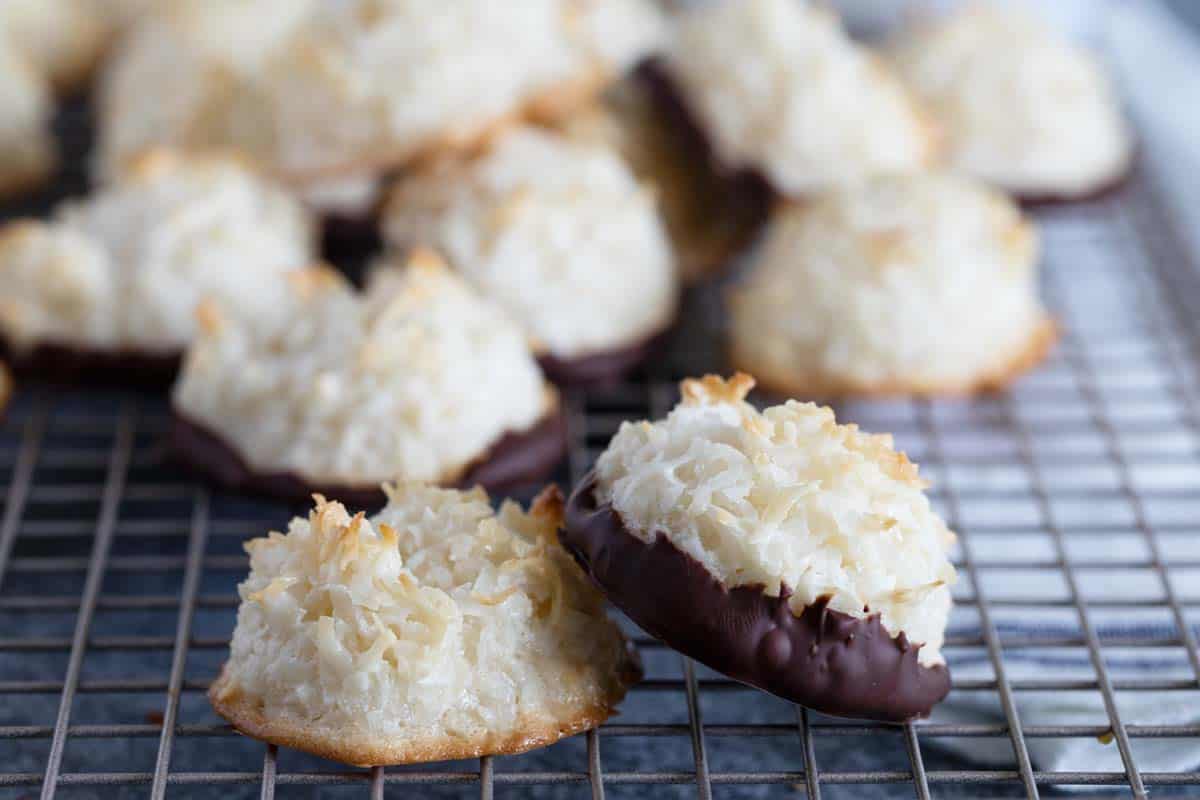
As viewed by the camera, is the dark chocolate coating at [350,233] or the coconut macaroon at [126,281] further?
the dark chocolate coating at [350,233]

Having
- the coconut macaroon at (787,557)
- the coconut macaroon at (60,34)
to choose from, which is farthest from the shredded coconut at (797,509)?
the coconut macaroon at (60,34)

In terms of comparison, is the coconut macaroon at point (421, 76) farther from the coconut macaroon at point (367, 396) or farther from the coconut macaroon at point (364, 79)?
the coconut macaroon at point (367, 396)

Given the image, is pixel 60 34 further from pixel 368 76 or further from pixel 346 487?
pixel 346 487

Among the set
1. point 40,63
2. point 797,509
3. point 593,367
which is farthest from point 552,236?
point 40,63

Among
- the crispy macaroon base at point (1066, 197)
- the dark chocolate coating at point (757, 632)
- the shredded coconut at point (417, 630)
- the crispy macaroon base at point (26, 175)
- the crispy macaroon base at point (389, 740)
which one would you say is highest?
the dark chocolate coating at point (757, 632)

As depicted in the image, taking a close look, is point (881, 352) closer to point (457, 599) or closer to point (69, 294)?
point (457, 599)

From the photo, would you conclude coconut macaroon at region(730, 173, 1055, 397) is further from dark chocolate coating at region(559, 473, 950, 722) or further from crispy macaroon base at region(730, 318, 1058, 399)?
dark chocolate coating at region(559, 473, 950, 722)
